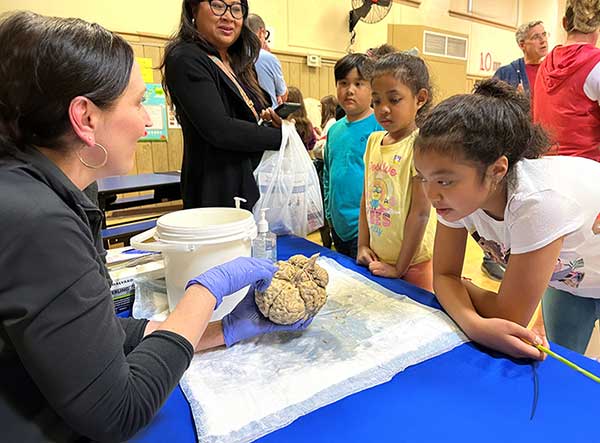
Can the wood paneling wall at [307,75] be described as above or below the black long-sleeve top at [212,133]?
above

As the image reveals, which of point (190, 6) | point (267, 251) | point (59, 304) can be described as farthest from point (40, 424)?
point (190, 6)

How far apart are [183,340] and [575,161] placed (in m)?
0.88

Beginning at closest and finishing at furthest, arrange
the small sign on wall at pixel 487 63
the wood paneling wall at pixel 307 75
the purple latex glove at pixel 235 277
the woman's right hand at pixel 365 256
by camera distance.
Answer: the purple latex glove at pixel 235 277
the woman's right hand at pixel 365 256
the wood paneling wall at pixel 307 75
the small sign on wall at pixel 487 63

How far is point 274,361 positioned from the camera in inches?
28.7

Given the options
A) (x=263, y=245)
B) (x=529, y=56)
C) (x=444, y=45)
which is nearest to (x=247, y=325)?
(x=263, y=245)

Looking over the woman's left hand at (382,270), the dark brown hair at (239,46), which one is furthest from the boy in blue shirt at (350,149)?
the woman's left hand at (382,270)

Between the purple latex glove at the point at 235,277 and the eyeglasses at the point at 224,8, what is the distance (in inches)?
34.3

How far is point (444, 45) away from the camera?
5254 mm

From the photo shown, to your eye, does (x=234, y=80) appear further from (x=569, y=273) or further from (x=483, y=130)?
(x=569, y=273)

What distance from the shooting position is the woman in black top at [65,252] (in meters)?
0.45

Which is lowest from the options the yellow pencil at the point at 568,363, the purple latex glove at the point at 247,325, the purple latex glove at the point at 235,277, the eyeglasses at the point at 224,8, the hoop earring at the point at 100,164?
the yellow pencil at the point at 568,363

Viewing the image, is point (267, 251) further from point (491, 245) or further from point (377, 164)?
point (491, 245)

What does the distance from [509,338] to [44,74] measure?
0.80 metres

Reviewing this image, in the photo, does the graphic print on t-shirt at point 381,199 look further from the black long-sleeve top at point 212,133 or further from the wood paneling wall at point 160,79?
the wood paneling wall at point 160,79
